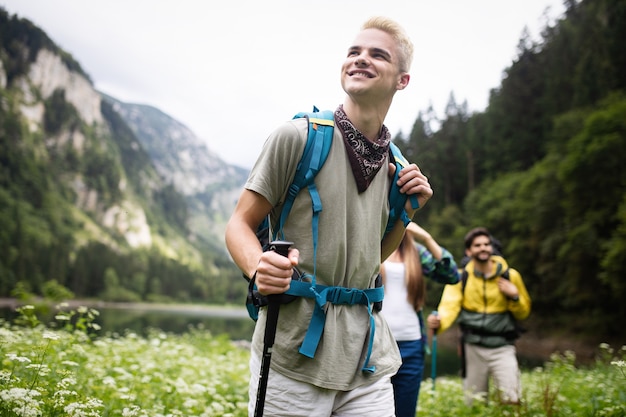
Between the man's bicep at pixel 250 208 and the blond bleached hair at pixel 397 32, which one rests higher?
the blond bleached hair at pixel 397 32

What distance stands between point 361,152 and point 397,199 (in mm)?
365

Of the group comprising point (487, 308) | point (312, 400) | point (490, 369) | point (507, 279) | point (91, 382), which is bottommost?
point (91, 382)

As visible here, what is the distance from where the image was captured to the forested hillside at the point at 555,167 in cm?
2845

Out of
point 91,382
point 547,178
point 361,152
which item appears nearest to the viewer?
point 361,152

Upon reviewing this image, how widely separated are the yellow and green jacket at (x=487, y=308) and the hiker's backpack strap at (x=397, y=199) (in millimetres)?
4251

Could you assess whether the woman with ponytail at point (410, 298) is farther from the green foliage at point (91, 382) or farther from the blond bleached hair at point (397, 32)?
the blond bleached hair at point (397, 32)

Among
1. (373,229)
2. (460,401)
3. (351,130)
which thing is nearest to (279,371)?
(373,229)

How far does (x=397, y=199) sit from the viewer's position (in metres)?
2.64

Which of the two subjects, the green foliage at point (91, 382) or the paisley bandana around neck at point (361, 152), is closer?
the paisley bandana around neck at point (361, 152)

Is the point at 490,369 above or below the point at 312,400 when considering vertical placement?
below

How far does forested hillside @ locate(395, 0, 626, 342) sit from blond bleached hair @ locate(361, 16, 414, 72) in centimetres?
2446

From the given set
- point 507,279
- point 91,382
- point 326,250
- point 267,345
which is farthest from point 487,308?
point 267,345

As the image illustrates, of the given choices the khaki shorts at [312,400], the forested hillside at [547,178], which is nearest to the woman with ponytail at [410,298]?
the khaki shorts at [312,400]

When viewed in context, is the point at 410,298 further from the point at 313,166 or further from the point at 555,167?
the point at 555,167
